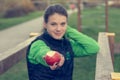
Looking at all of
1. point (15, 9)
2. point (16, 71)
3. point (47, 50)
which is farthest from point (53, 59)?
point (15, 9)

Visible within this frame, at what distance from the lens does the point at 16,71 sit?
6.62m

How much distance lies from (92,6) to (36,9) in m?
11.1

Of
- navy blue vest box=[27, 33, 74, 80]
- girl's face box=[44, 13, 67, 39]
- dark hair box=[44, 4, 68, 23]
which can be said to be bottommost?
navy blue vest box=[27, 33, 74, 80]

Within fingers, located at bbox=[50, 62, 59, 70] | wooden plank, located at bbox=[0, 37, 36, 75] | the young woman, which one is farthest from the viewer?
wooden plank, located at bbox=[0, 37, 36, 75]

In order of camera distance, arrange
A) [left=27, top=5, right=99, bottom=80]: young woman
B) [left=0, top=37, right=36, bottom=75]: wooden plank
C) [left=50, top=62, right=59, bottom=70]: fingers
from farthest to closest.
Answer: [left=0, top=37, right=36, bottom=75]: wooden plank < [left=27, top=5, right=99, bottom=80]: young woman < [left=50, top=62, right=59, bottom=70]: fingers

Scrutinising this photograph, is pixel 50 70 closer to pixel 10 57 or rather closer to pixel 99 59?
pixel 99 59

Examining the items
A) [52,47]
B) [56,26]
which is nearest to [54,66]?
[52,47]

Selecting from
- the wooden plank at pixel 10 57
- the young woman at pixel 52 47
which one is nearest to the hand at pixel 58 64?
the young woman at pixel 52 47

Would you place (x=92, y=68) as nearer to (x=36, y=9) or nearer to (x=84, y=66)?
(x=84, y=66)

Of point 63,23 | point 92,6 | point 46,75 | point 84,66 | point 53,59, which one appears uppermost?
point 63,23

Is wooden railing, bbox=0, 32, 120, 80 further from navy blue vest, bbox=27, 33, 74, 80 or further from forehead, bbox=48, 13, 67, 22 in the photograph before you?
forehead, bbox=48, 13, 67, 22

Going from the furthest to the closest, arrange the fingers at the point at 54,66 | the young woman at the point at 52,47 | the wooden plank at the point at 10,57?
the wooden plank at the point at 10,57 < the young woman at the point at 52,47 < the fingers at the point at 54,66

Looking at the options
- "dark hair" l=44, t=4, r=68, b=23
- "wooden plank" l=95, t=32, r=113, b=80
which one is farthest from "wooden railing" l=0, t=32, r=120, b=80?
"dark hair" l=44, t=4, r=68, b=23

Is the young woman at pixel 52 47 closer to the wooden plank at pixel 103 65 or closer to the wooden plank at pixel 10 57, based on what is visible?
the wooden plank at pixel 103 65
